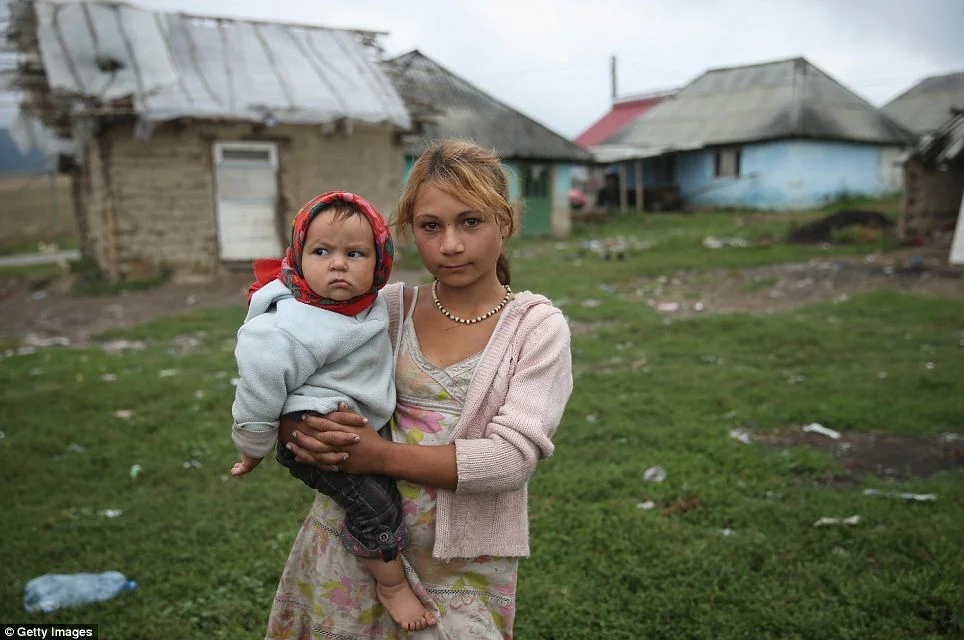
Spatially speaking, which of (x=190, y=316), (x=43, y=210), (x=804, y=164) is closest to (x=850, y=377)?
(x=190, y=316)

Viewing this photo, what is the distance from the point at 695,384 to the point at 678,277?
18.4 feet

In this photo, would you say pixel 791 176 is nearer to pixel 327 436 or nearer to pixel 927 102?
pixel 927 102

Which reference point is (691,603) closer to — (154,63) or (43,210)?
(154,63)

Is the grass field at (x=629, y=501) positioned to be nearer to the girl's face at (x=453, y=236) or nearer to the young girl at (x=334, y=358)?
the young girl at (x=334, y=358)

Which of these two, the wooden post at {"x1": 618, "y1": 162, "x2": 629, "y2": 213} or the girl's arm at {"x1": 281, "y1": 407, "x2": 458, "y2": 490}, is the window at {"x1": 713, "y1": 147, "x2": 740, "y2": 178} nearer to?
the wooden post at {"x1": 618, "y1": 162, "x2": 629, "y2": 213}

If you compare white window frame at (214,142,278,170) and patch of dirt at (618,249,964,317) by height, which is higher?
white window frame at (214,142,278,170)

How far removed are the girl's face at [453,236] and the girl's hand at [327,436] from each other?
0.38m

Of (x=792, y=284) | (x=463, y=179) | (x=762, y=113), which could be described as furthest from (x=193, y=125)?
(x=762, y=113)

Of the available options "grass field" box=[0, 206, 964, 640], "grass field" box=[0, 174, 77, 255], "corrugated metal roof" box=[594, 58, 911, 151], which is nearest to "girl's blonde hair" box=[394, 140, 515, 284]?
"grass field" box=[0, 206, 964, 640]

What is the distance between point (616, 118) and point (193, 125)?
2717 cm

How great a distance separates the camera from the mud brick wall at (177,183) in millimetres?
10961

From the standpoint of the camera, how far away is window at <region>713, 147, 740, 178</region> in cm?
2380

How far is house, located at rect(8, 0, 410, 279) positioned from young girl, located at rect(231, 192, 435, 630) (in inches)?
399

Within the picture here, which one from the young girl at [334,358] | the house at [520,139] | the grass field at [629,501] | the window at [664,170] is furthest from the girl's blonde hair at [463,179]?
the window at [664,170]
